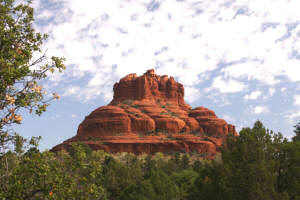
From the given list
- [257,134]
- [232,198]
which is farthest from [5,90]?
[257,134]

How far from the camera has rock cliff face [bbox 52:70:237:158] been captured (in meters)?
Result: 123

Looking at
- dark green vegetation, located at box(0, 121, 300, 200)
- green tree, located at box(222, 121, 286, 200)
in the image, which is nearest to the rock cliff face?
dark green vegetation, located at box(0, 121, 300, 200)

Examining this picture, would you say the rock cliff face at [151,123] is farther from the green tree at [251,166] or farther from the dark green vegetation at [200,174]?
the green tree at [251,166]

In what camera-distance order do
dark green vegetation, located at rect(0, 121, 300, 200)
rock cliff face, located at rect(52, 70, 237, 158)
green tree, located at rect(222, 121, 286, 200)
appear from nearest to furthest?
dark green vegetation, located at rect(0, 121, 300, 200) → green tree, located at rect(222, 121, 286, 200) → rock cliff face, located at rect(52, 70, 237, 158)

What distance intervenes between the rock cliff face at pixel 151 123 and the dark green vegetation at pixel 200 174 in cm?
7607

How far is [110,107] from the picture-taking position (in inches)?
5930

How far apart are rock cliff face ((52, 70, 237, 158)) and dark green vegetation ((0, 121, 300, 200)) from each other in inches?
2995

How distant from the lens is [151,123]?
143 m

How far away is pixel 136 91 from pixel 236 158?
141 meters

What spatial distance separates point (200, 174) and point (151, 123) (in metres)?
111

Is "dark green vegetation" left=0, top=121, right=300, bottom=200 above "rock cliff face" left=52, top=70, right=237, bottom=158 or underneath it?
underneath

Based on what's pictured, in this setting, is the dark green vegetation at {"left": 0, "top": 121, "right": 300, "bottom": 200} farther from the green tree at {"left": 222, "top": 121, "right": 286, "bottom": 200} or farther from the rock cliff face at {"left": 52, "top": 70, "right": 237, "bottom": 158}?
the rock cliff face at {"left": 52, "top": 70, "right": 237, "bottom": 158}

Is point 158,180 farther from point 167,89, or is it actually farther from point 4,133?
point 167,89

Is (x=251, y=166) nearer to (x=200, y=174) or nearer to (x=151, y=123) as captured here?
(x=200, y=174)
